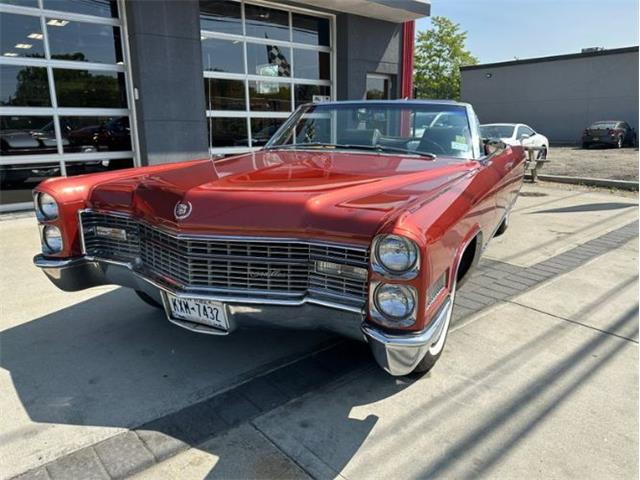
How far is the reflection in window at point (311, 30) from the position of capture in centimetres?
1070

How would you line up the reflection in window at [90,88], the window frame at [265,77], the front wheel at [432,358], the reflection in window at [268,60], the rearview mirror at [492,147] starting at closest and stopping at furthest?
the front wheel at [432,358]
the rearview mirror at [492,147]
the reflection in window at [90,88]
the window frame at [265,77]
the reflection in window at [268,60]

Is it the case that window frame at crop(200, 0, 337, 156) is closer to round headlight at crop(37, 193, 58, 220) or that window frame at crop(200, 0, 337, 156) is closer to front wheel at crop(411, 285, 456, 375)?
round headlight at crop(37, 193, 58, 220)

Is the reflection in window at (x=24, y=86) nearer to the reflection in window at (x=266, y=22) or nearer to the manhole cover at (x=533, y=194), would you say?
the reflection in window at (x=266, y=22)

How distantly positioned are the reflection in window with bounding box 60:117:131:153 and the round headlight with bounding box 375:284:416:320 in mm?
7628

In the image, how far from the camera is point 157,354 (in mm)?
3170

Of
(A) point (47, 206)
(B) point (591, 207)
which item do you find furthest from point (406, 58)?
(A) point (47, 206)

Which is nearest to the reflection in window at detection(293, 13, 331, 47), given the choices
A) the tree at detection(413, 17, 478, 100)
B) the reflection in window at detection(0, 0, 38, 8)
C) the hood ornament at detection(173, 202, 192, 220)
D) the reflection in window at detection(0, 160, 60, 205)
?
the reflection in window at detection(0, 0, 38, 8)

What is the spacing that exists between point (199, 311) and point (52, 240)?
1.32 m

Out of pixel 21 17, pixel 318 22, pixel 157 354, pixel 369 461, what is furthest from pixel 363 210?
pixel 318 22

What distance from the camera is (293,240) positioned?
7.45 ft

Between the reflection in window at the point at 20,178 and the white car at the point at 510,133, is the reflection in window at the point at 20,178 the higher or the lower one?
the lower one

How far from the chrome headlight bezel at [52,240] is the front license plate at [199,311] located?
1016 millimetres

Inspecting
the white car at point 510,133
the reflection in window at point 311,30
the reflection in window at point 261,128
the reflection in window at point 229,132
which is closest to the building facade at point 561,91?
the white car at point 510,133

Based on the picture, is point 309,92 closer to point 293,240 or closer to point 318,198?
point 318,198
